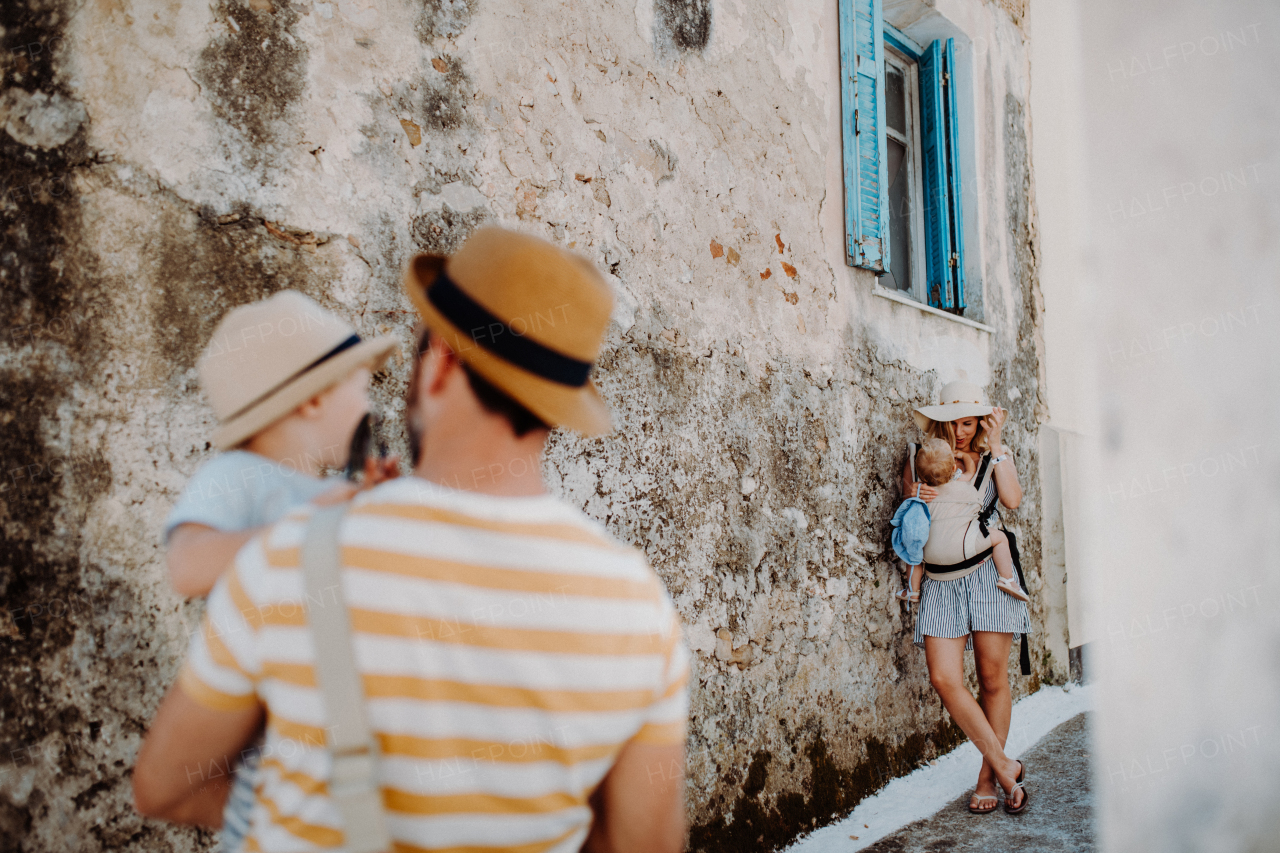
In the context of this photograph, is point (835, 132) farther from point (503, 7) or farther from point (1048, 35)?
point (1048, 35)

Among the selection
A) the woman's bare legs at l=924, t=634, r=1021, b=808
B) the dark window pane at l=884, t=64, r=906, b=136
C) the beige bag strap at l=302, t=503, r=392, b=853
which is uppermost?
the dark window pane at l=884, t=64, r=906, b=136

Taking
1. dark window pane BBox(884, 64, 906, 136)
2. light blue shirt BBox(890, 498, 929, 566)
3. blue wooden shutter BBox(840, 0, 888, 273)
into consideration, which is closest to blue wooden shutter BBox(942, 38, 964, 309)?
dark window pane BBox(884, 64, 906, 136)

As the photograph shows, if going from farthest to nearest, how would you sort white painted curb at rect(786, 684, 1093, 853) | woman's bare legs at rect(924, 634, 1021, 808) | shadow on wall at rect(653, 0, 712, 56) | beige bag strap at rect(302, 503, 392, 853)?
woman's bare legs at rect(924, 634, 1021, 808), white painted curb at rect(786, 684, 1093, 853), shadow on wall at rect(653, 0, 712, 56), beige bag strap at rect(302, 503, 392, 853)

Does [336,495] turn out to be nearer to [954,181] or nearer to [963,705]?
[963,705]

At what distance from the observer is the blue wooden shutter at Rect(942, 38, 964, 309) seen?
14.9ft

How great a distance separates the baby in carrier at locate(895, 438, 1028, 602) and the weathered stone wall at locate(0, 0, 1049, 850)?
0.87ft

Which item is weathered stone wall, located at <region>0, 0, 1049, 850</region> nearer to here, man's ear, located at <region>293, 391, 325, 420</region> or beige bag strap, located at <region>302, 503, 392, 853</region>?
man's ear, located at <region>293, 391, 325, 420</region>

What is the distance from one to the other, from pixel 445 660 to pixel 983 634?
2999mm

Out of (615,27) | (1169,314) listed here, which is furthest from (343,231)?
(1169,314)

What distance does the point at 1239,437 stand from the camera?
1.81 meters

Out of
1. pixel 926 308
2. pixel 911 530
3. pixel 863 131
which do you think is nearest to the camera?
pixel 911 530

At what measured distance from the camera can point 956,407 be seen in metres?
3.61

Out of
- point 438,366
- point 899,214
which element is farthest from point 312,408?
point 899,214

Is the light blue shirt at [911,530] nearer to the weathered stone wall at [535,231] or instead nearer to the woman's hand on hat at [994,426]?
the weathered stone wall at [535,231]
